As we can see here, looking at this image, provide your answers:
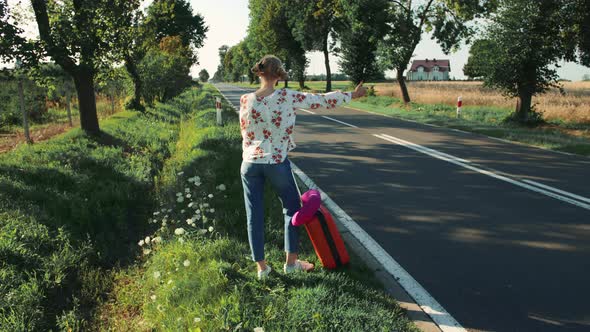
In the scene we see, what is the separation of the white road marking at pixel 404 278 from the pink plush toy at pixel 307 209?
0.98 meters

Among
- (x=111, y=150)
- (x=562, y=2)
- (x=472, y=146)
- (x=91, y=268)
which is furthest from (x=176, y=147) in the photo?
(x=562, y=2)

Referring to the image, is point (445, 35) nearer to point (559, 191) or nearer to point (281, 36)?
point (559, 191)

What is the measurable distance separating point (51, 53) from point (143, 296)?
8045 millimetres

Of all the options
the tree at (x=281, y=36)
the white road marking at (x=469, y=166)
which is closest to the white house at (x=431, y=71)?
the tree at (x=281, y=36)

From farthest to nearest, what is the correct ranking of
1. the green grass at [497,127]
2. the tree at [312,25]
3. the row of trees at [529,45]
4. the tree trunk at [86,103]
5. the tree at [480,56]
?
the tree at [312,25] < the tree at [480,56] < the row of trees at [529,45] < the tree trunk at [86,103] < the green grass at [497,127]

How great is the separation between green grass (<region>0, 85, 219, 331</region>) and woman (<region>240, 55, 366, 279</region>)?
5.93 ft

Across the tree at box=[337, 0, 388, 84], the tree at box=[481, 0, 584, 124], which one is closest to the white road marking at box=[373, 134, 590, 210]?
the tree at box=[481, 0, 584, 124]

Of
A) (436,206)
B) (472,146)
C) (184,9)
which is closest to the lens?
(436,206)

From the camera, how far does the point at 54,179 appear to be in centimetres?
621

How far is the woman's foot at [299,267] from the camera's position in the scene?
3379 mm

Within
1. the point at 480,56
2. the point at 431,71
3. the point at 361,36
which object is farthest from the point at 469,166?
the point at 431,71

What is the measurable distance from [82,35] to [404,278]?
31.3 feet

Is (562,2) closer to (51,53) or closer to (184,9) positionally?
(51,53)

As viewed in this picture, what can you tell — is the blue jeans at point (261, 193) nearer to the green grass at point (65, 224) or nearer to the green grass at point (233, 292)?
the green grass at point (233, 292)
